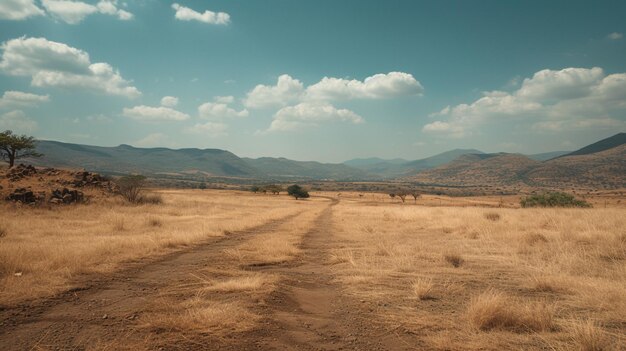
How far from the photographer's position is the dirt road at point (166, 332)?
4.74 meters

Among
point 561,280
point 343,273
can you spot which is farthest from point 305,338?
point 561,280

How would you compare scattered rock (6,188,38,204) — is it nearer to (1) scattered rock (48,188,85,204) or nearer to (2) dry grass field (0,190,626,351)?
(1) scattered rock (48,188,85,204)

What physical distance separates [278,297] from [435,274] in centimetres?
454

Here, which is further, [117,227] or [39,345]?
[117,227]

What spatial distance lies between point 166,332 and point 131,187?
37.4m

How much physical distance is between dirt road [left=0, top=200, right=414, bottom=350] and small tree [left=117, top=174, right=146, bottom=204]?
31.1 m

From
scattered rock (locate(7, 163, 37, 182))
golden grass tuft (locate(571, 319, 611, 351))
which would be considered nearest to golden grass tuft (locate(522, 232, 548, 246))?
golden grass tuft (locate(571, 319, 611, 351))

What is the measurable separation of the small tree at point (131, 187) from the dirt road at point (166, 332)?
31.1 metres

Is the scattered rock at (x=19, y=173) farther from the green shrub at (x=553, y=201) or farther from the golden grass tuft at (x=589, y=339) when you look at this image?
the green shrub at (x=553, y=201)

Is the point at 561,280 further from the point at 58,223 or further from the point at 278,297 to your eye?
the point at 58,223

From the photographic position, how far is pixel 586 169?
197250mm

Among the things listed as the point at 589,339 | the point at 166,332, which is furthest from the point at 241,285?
the point at 589,339

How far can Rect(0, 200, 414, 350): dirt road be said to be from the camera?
4.74 meters

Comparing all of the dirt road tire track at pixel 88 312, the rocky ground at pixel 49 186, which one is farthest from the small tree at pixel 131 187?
the dirt road tire track at pixel 88 312
